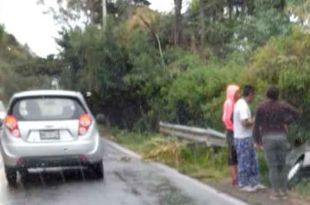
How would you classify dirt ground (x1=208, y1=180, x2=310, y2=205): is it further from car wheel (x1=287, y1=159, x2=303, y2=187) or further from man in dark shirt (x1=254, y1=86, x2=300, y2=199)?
car wheel (x1=287, y1=159, x2=303, y2=187)

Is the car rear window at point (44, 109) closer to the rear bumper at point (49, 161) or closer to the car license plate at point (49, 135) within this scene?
the car license plate at point (49, 135)

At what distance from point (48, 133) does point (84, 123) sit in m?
0.74

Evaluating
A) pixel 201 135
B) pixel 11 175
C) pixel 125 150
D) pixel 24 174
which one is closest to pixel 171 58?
pixel 125 150

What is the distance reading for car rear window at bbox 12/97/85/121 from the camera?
46.9 feet

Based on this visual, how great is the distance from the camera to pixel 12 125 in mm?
14141

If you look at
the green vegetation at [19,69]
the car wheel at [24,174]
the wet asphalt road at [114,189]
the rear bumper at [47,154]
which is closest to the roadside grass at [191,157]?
the wet asphalt road at [114,189]

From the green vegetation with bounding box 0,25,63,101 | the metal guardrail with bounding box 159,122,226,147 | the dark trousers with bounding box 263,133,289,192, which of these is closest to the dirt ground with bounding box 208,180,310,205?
the dark trousers with bounding box 263,133,289,192

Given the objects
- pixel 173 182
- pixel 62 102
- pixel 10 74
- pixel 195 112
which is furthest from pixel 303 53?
pixel 10 74

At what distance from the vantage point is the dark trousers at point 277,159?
11.5 metres

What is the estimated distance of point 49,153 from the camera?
14023mm

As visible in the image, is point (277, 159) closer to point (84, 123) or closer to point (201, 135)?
point (84, 123)

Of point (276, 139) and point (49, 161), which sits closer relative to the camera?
point (276, 139)

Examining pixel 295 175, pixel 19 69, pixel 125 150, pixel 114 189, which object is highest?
pixel 295 175

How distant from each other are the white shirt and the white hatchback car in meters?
3.13
